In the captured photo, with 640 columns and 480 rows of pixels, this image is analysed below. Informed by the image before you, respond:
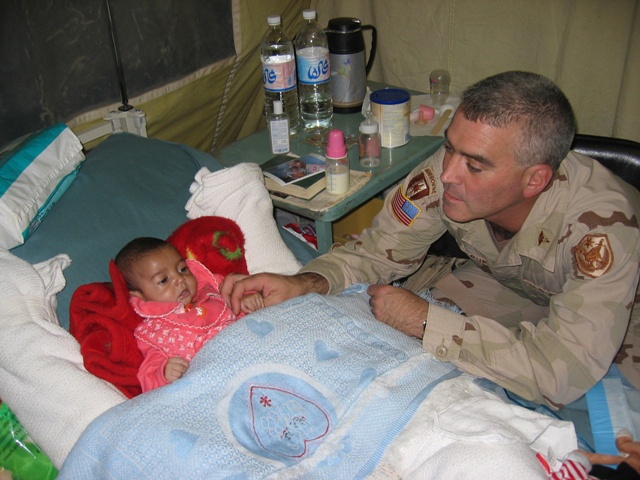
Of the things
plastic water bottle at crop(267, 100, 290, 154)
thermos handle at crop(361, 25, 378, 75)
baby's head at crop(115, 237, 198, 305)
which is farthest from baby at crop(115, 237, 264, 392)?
thermos handle at crop(361, 25, 378, 75)

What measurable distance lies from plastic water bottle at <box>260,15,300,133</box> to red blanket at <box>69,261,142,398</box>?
99 cm

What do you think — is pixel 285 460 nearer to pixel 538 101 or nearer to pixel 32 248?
pixel 32 248

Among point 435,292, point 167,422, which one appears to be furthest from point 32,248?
point 435,292

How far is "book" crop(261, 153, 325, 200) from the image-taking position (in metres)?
1.90

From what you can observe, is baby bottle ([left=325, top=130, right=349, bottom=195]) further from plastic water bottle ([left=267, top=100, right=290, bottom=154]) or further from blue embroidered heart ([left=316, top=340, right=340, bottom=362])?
blue embroidered heart ([left=316, top=340, right=340, bottom=362])

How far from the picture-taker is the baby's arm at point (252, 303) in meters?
1.55

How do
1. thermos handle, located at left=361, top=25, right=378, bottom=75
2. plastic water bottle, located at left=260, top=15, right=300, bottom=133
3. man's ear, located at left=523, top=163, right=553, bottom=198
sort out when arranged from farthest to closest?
thermos handle, located at left=361, top=25, right=378, bottom=75, plastic water bottle, located at left=260, top=15, right=300, bottom=133, man's ear, located at left=523, top=163, right=553, bottom=198

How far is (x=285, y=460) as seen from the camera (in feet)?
3.88

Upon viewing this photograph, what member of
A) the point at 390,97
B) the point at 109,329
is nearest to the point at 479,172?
the point at 390,97

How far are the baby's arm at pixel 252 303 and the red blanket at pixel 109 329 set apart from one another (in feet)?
0.98

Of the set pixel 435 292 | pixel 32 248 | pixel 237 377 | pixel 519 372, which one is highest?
pixel 32 248

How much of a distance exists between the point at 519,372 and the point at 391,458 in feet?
1.43

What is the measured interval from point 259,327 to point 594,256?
2.76 ft

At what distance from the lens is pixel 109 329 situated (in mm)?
1444
